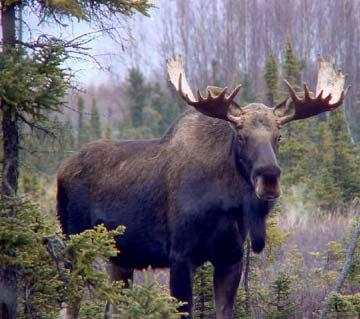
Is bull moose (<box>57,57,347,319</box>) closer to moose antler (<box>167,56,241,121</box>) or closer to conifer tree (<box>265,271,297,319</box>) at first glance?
moose antler (<box>167,56,241,121</box>)

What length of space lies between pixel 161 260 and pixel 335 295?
1.65m

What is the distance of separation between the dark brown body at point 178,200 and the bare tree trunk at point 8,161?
2.09 meters

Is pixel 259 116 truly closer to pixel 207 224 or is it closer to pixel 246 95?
pixel 207 224

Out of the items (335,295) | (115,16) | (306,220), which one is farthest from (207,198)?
(306,220)

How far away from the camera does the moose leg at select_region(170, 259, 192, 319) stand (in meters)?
7.05

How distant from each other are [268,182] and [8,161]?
2176 millimetres

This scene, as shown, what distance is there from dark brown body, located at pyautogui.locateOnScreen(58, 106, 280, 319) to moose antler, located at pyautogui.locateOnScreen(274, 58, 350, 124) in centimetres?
60

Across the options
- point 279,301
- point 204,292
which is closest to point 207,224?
point 204,292

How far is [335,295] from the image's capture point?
694 cm

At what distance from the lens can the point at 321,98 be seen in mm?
7031

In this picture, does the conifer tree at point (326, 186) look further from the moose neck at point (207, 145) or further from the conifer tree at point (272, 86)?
the moose neck at point (207, 145)

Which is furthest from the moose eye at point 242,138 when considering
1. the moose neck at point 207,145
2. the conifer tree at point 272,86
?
the conifer tree at point 272,86

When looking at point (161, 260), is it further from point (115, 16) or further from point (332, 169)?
point (332, 169)

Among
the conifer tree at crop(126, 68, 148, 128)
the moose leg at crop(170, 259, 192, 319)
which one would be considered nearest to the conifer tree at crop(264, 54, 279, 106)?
the moose leg at crop(170, 259, 192, 319)
